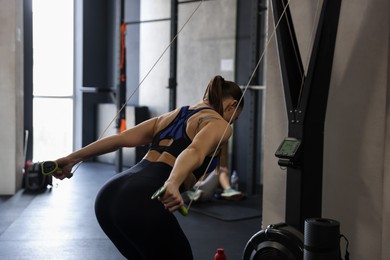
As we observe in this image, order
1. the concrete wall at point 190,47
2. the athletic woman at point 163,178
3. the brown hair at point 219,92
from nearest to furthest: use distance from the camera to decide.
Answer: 1. the athletic woman at point 163,178
2. the brown hair at point 219,92
3. the concrete wall at point 190,47

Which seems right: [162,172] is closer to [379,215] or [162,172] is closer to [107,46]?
[379,215]

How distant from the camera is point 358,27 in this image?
2701 millimetres

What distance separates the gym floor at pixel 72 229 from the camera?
3.27m

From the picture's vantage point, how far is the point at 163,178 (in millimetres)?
1987

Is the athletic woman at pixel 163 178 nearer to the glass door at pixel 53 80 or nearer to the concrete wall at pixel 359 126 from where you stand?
the concrete wall at pixel 359 126

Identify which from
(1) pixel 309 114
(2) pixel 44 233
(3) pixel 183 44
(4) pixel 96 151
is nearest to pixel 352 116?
(1) pixel 309 114

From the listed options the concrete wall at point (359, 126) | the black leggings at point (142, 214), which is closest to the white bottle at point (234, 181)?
the concrete wall at point (359, 126)

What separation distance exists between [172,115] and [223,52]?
3.39 meters

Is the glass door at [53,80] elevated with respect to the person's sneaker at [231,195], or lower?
elevated

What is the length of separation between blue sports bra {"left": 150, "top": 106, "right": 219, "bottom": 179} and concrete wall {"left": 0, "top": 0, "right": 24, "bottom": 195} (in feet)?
10.4

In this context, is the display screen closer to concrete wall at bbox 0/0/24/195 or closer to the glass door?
concrete wall at bbox 0/0/24/195

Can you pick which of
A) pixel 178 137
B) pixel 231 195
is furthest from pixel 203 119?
pixel 231 195

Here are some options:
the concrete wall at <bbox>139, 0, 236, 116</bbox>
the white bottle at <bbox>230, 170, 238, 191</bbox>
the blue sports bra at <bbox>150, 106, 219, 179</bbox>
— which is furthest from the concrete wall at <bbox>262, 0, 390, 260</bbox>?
the concrete wall at <bbox>139, 0, 236, 116</bbox>

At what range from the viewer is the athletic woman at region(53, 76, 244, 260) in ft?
6.34
